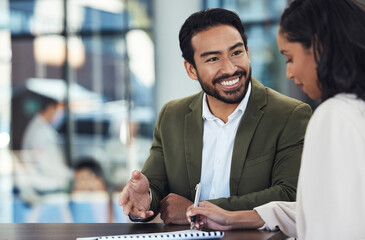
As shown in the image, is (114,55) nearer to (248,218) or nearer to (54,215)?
(54,215)

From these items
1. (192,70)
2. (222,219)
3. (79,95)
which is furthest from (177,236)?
(79,95)

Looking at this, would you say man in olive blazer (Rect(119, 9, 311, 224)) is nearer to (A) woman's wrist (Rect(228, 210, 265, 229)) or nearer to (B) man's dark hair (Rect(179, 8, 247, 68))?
(B) man's dark hair (Rect(179, 8, 247, 68))

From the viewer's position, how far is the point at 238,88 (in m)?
2.02

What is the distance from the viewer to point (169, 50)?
658 cm

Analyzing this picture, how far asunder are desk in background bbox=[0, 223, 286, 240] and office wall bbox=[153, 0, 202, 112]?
476 cm

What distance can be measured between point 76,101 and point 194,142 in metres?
5.09

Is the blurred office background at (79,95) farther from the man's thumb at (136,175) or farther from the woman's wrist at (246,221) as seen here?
the woman's wrist at (246,221)

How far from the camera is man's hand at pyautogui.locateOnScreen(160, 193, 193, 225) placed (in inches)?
69.7

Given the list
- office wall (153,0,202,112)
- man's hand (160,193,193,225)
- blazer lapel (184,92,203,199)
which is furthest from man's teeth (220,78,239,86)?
office wall (153,0,202,112)

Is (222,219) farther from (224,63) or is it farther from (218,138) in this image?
(224,63)

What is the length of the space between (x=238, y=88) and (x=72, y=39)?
5241 millimetres

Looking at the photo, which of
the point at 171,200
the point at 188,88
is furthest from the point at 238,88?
the point at 188,88

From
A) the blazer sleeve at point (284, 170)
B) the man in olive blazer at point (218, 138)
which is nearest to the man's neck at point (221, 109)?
the man in olive blazer at point (218, 138)

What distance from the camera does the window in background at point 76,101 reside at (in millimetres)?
6734
